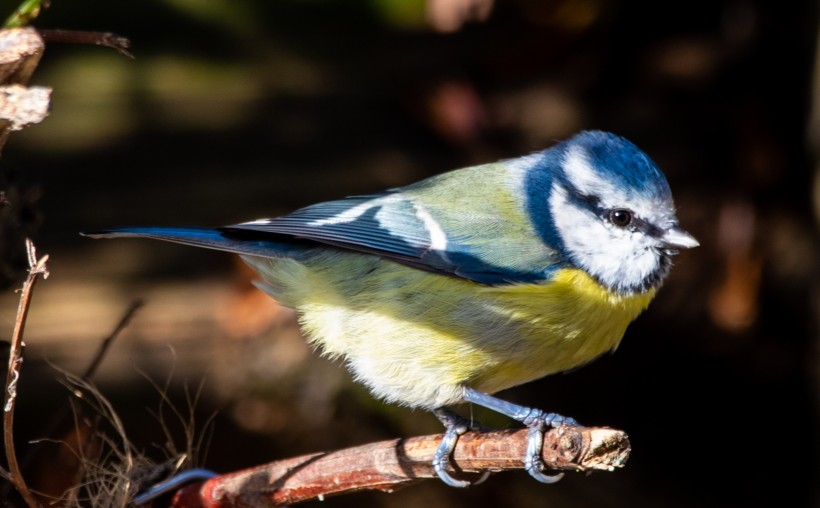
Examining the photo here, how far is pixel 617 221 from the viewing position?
6.24ft

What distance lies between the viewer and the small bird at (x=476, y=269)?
1.79 m

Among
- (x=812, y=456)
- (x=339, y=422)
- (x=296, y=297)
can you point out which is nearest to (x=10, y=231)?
(x=296, y=297)

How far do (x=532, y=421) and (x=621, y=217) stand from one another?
0.47 meters

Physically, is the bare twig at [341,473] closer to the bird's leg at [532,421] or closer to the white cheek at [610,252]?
the bird's leg at [532,421]

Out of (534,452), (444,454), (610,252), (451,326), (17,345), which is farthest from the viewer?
(610,252)

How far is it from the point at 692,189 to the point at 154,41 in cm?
162

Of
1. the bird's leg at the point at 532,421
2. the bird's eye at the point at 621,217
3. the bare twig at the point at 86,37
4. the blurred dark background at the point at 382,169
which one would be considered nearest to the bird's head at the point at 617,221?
the bird's eye at the point at 621,217

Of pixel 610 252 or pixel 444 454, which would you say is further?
pixel 610 252

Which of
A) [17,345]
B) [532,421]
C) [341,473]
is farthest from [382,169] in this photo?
[17,345]

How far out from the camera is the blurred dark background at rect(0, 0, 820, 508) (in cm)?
260

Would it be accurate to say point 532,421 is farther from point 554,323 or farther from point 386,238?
point 386,238

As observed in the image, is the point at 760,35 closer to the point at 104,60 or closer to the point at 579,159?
the point at 579,159

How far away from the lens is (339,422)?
2.57 metres

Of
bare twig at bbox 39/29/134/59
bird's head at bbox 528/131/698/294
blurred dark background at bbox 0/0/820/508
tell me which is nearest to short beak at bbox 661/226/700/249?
bird's head at bbox 528/131/698/294
